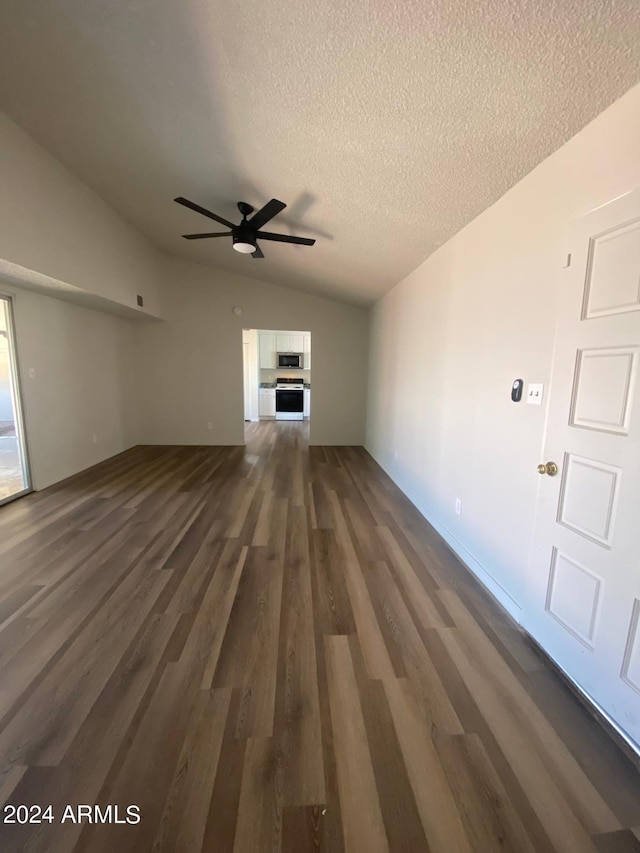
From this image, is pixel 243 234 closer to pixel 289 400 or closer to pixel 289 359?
pixel 289 359

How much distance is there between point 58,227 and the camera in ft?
10.3

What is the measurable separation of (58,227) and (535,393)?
4157 millimetres

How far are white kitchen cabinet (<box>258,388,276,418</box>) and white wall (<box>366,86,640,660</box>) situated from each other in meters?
5.96

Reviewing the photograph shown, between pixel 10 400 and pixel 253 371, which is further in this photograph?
pixel 253 371

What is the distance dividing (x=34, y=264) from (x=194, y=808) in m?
3.71

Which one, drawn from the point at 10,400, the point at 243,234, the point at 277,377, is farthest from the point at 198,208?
the point at 277,377

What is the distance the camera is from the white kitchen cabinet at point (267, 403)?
8.97 metres

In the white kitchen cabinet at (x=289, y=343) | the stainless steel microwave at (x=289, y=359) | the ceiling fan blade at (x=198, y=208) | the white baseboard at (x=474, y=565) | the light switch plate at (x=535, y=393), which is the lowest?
the white baseboard at (x=474, y=565)

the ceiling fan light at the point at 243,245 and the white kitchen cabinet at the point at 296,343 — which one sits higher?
the ceiling fan light at the point at 243,245

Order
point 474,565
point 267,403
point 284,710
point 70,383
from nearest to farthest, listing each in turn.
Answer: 1. point 284,710
2. point 474,565
3. point 70,383
4. point 267,403

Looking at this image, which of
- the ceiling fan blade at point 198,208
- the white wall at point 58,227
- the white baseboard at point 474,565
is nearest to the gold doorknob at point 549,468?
the white baseboard at point 474,565

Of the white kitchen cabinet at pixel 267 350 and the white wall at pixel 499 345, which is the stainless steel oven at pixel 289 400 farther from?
the white wall at pixel 499 345

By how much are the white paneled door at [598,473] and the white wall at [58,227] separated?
377 cm

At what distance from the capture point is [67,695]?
4.64 feet
